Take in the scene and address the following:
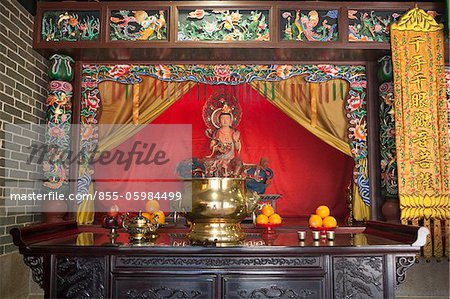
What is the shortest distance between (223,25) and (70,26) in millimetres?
1230

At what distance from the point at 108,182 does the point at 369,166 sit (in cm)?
236

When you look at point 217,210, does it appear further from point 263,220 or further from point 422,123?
point 422,123

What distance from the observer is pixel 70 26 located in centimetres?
356

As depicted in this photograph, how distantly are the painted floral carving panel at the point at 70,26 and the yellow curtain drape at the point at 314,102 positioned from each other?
4.60 ft

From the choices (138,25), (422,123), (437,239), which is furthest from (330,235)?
(138,25)

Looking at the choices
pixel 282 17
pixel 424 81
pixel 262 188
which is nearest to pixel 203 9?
pixel 282 17

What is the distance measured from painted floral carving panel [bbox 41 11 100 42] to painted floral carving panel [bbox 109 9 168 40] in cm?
14

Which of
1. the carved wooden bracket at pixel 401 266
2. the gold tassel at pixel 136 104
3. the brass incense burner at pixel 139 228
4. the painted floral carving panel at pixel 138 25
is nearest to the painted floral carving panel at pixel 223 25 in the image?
the painted floral carving panel at pixel 138 25

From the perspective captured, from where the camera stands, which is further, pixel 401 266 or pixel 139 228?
pixel 139 228

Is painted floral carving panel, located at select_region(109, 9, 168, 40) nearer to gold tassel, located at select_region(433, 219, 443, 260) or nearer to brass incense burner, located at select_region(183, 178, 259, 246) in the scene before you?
brass incense burner, located at select_region(183, 178, 259, 246)

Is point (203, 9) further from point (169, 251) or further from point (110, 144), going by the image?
point (169, 251)

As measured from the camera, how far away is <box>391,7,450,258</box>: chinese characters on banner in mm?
3338

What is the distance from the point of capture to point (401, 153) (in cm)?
340

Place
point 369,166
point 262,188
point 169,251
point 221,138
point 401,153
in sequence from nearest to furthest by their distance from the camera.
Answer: point 169,251 < point 401,153 < point 369,166 < point 262,188 < point 221,138
